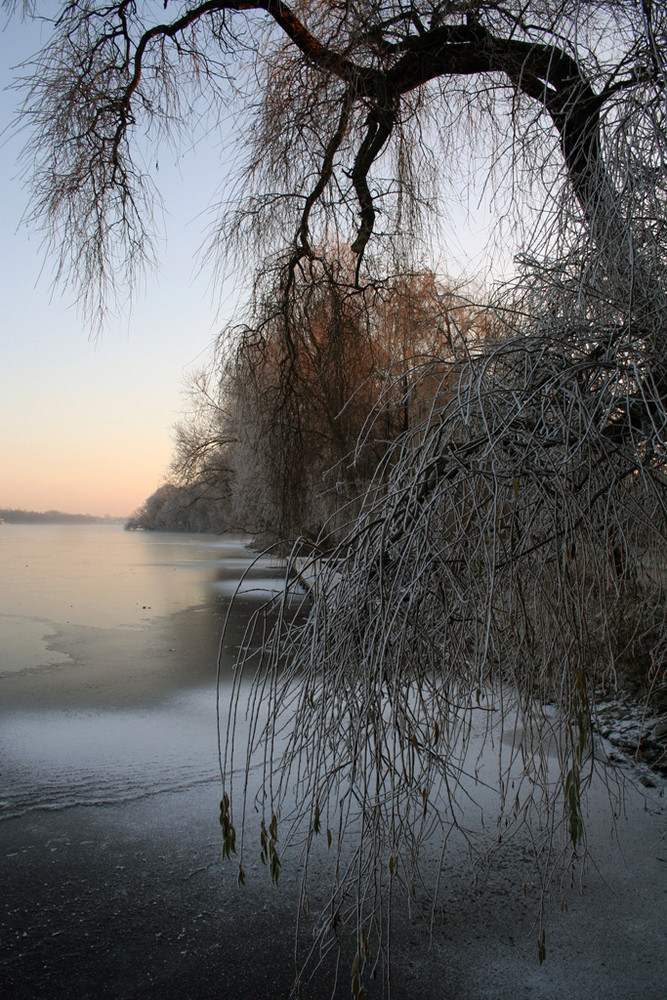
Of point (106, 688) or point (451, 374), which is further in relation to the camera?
point (106, 688)

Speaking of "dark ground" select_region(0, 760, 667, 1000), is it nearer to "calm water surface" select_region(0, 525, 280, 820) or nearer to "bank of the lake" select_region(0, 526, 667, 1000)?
"bank of the lake" select_region(0, 526, 667, 1000)

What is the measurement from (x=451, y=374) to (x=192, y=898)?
2.04 metres

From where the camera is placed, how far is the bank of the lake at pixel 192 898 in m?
2.10

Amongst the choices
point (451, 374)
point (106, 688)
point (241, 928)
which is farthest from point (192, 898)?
point (106, 688)

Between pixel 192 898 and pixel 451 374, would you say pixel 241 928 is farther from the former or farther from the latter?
pixel 451 374

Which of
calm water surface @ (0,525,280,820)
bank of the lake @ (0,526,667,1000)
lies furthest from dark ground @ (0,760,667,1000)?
calm water surface @ (0,525,280,820)

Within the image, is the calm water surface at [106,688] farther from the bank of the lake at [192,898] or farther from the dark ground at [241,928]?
the dark ground at [241,928]

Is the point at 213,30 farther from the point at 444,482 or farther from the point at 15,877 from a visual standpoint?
the point at 15,877

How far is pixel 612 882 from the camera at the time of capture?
2.60 m

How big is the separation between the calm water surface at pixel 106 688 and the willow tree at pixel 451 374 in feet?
1.14

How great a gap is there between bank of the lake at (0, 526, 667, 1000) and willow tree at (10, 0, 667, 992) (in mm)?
237

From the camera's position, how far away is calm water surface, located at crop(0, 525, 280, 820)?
11.5 feet

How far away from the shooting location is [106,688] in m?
5.02

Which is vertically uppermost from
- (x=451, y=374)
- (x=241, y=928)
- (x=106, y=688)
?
(x=451, y=374)
